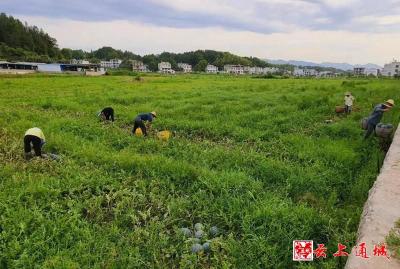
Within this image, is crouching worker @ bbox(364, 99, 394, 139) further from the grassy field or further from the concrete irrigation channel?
the concrete irrigation channel

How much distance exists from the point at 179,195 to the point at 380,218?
332cm

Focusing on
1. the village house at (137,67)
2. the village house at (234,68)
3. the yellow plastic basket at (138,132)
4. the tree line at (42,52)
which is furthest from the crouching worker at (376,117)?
the village house at (234,68)

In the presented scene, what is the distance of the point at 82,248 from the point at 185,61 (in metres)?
146

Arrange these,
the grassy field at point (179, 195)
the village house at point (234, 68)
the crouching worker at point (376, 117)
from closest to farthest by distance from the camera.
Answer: the grassy field at point (179, 195)
the crouching worker at point (376, 117)
the village house at point (234, 68)

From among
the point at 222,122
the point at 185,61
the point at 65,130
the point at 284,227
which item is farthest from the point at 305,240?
the point at 185,61

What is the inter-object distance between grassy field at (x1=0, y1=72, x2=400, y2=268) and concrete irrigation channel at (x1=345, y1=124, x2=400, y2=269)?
43 centimetres

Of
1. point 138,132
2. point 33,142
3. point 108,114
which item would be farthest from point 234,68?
point 33,142

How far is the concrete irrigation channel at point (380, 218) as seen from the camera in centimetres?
358

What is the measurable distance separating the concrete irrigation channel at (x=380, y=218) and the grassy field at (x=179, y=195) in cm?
43

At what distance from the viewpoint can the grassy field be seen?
15.0 ft

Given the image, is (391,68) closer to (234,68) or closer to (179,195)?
(234,68)

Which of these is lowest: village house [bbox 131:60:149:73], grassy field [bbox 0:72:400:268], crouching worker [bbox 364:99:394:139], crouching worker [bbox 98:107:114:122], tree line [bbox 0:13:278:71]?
grassy field [bbox 0:72:400:268]

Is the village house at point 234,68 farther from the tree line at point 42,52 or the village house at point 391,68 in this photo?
the village house at point 391,68

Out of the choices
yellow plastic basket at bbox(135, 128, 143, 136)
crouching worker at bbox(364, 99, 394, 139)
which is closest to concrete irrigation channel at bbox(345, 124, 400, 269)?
crouching worker at bbox(364, 99, 394, 139)
